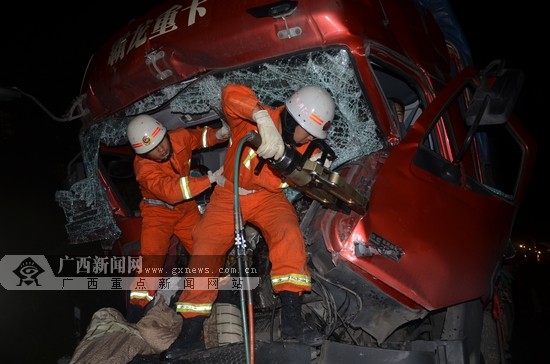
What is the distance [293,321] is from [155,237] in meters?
1.59

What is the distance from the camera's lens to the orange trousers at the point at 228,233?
288 centimetres

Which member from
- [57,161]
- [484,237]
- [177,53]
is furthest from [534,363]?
[57,161]

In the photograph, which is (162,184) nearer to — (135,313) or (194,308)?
(194,308)

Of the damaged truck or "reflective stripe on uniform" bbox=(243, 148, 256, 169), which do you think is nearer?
the damaged truck

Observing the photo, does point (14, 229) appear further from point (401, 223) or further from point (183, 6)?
point (401, 223)

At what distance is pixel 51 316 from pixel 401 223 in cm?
556

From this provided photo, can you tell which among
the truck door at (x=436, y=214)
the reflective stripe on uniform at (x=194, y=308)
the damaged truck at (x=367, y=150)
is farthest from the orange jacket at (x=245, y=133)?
the reflective stripe on uniform at (x=194, y=308)

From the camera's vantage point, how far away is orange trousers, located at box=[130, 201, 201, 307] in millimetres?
3771

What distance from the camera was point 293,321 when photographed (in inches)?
110

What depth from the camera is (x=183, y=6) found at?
3.32 meters

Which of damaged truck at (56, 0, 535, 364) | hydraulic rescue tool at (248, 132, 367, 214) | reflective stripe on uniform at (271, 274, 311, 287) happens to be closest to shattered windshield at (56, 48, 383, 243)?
damaged truck at (56, 0, 535, 364)

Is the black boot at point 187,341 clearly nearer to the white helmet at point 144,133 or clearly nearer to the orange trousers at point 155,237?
the orange trousers at point 155,237

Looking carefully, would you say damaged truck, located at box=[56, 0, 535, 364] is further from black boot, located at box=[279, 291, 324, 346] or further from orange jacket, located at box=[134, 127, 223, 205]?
orange jacket, located at box=[134, 127, 223, 205]

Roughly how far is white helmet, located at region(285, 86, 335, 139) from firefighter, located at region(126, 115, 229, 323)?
827 mm
